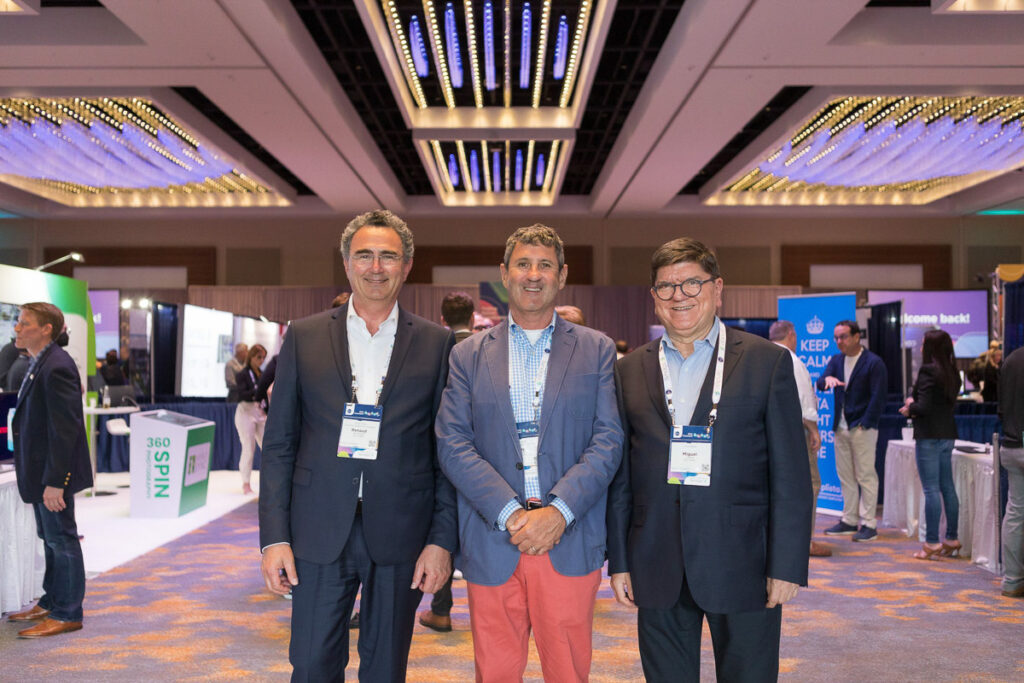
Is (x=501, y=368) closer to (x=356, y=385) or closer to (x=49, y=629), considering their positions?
(x=356, y=385)

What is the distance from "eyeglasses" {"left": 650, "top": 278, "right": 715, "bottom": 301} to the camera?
7.06 feet

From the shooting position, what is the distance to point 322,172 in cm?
1147

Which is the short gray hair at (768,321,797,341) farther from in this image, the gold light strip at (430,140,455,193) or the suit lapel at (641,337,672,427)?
the gold light strip at (430,140,455,193)

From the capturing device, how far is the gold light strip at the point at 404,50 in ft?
22.4

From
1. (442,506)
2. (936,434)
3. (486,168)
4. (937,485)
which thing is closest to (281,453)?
(442,506)

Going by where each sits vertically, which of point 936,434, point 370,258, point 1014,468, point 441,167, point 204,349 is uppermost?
point 441,167

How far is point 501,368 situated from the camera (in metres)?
2.19

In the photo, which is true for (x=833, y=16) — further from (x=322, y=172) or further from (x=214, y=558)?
(x=322, y=172)

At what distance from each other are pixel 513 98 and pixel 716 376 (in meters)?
7.91

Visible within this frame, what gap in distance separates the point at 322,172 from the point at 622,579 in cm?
1020

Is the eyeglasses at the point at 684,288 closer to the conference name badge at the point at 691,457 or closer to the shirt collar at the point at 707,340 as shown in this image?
the shirt collar at the point at 707,340

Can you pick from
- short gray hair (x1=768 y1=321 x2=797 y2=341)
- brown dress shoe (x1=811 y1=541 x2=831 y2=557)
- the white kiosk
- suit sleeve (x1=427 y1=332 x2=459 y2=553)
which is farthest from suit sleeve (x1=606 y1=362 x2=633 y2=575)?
the white kiosk

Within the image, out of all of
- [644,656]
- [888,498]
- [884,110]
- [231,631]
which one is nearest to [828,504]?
[888,498]

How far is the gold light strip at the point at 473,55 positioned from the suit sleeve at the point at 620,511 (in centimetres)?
557
